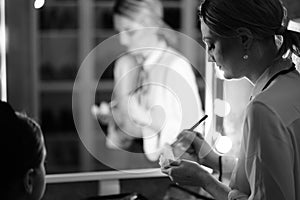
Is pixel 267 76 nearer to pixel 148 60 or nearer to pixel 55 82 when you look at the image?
pixel 148 60

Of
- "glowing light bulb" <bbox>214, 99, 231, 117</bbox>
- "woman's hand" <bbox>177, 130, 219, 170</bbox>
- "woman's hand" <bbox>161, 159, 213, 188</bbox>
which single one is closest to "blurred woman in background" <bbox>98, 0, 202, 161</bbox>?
"glowing light bulb" <bbox>214, 99, 231, 117</bbox>

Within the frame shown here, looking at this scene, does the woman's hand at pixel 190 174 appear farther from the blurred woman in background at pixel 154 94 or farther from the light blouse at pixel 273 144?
the blurred woman in background at pixel 154 94

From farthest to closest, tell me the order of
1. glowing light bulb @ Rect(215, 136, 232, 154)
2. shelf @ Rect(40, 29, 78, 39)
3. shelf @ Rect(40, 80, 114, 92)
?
shelf @ Rect(40, 80, 114, 92)
shelf @ Rect(40, 29, 78, 39)
glowing light bulb @ Rect(215, 136, 232, 154)

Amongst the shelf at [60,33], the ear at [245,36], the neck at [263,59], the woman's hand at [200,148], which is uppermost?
the ear at [245,36]

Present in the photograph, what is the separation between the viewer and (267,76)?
0.73 metres

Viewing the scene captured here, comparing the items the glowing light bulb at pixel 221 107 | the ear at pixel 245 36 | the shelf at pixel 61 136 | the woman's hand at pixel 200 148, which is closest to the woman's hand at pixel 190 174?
the woman's hand at pixel 200 148

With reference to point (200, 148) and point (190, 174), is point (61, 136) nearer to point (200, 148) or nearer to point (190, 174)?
point (200, 148)

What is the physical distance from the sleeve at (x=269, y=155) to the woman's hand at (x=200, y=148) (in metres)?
0.26

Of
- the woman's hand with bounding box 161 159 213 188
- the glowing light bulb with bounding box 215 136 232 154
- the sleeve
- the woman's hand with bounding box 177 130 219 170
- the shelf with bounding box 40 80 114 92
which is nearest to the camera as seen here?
the sleeve

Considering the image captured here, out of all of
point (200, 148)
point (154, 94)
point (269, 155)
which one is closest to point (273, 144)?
point (269, 155)

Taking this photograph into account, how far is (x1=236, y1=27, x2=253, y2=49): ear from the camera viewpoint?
695 millimetres

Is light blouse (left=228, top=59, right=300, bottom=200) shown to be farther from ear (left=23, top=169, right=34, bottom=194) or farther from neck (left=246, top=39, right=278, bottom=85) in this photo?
ear (left=23, top=169, right=34, bottom=194)

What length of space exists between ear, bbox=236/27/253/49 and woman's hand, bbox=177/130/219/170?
0.28 m

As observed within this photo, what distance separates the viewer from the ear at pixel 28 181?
74 centimetres
